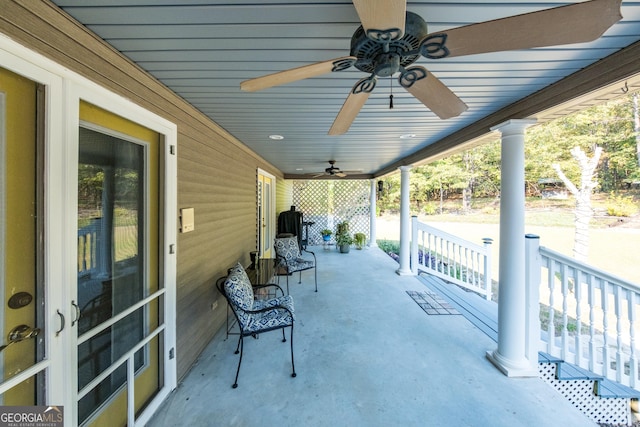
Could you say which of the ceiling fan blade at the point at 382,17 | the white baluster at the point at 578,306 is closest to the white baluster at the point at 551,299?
the white baluster at the point at 578,306

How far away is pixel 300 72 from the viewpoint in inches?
46.0

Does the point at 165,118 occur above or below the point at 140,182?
above

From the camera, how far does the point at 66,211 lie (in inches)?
48.1

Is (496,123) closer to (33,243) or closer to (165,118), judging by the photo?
(165,118)

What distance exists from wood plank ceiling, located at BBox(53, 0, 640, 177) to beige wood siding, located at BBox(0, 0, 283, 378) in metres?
0.10

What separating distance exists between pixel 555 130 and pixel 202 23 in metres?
11.8

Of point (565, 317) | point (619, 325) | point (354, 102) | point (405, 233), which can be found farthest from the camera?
point (405, 233)

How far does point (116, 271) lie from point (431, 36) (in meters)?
2.11

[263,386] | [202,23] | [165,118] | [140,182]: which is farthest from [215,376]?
[202,23]

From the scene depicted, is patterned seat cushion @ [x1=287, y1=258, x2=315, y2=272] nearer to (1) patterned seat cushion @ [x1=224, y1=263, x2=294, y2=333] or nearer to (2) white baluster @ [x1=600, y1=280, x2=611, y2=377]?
(1) patterned seat cushion @ [x1=224, y1=263, x2=294, y2=333]

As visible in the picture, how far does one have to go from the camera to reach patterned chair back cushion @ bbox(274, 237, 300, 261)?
475cm

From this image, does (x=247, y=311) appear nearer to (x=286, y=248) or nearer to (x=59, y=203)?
(x=59, y=203)

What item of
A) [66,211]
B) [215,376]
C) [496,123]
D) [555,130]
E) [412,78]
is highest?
[555,130]

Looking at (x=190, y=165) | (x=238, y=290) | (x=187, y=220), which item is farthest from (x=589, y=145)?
(x=187, y=220)
